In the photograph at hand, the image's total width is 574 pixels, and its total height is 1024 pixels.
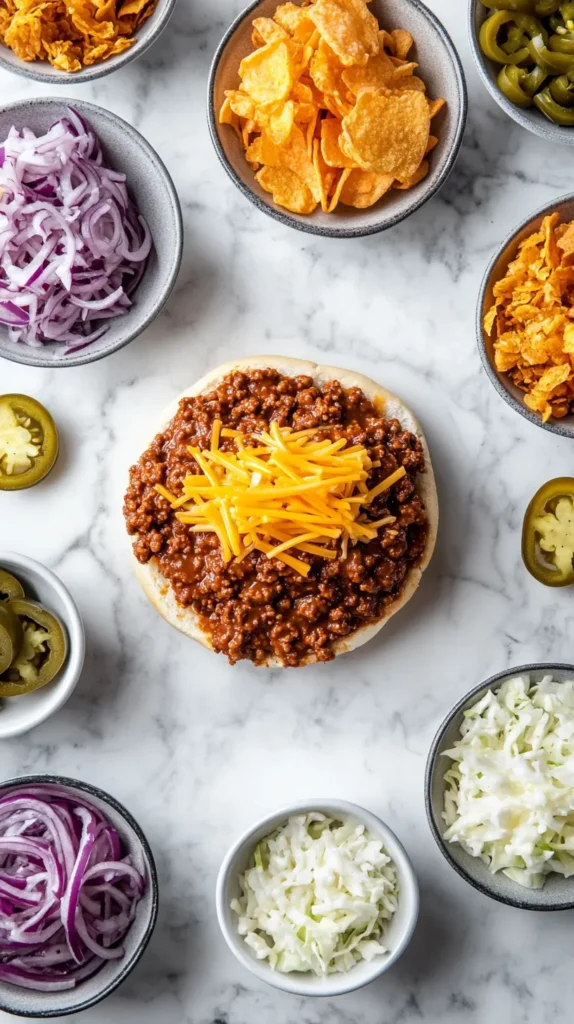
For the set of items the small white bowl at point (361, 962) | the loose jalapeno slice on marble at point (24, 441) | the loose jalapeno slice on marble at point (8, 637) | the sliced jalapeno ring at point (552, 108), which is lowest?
the small white bowl at point (361, 962)

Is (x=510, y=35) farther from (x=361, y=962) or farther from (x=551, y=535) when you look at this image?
(x=361, y=962)

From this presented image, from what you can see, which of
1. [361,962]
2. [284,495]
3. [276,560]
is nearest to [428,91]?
[284,495]

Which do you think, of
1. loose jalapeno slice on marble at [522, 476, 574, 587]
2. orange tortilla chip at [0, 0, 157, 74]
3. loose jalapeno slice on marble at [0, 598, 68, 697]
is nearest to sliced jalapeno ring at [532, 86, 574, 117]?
loose jalapeno slice on marble at [522, 476, 574, 587]

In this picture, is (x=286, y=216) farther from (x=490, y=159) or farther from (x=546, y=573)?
(x=546, y=573)

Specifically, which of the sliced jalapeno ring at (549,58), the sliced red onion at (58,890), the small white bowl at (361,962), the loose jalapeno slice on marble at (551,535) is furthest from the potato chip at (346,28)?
the sliced red onion at (58,890)

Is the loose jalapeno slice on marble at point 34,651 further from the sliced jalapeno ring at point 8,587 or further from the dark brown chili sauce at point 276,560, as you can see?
the dark brown chili sauce at point 276,560

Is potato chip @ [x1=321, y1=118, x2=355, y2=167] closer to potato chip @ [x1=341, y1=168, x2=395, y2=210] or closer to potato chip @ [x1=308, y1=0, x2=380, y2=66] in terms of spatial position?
potato chip @ [x1=341, y1=168, x2=395, y2=210]

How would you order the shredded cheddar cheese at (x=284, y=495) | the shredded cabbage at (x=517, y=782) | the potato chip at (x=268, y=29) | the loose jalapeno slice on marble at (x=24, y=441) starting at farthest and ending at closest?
the loose jalapeno slice on marble at (x=24, y=441), the potato chip at (x=268, y=29), the shredded cabbage at (x=517, y=782), the shredded cheddar cheese at (x=284, y=495)
